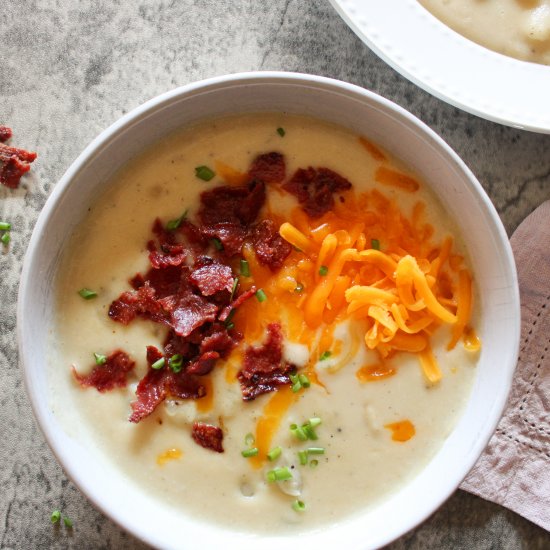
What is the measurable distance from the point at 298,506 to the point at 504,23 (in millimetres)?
1513

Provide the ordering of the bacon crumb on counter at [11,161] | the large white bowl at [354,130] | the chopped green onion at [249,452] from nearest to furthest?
the large white bowl at [354,130] → the chopped green onion at [249,452] → the bacon crumb on counter at [11,161]

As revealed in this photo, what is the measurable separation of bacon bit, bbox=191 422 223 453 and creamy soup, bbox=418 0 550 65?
1345 millimetres

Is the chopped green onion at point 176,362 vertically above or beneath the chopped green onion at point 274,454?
above

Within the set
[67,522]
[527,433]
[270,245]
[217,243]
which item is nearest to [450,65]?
[270,245]

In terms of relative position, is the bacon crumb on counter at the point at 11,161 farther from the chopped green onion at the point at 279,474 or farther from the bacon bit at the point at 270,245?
the chopped green onion at the point at 279,474

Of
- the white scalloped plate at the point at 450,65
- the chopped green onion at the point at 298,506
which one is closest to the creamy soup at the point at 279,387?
the chopped green onion at the point at 298,506

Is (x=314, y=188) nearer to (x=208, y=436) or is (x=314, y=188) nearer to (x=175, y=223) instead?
(x=175, y=223)

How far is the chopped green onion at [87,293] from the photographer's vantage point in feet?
6.43

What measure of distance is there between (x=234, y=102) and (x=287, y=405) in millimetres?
824

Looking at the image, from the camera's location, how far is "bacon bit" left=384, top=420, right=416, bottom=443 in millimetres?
2012

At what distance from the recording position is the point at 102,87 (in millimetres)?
2160

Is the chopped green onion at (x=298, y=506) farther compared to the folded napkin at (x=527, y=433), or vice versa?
the folded napkin at (x=527, y=433)

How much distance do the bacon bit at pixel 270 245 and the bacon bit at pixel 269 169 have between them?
0.38 feet

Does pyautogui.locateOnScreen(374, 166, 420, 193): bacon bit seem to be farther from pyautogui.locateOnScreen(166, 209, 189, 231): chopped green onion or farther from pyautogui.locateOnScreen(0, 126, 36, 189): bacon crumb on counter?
pyautogui.locateOnScreen(0, 126, 36, 189): bacon crumb on counter
